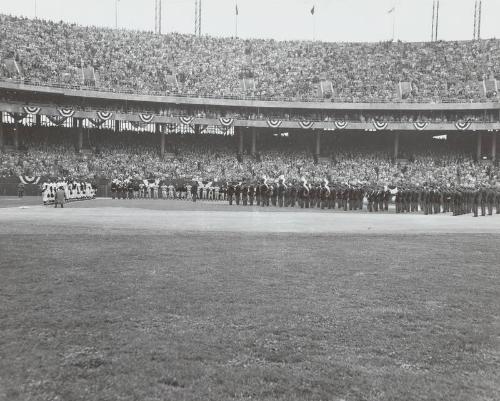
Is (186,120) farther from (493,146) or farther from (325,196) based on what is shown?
(493,146)

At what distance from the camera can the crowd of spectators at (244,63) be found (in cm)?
5091

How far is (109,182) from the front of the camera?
1558 inches

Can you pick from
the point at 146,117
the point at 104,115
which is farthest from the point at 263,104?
the point at 104,115

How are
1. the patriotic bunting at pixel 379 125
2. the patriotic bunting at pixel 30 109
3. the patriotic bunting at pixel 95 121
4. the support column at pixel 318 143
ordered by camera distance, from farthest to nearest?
1. the support column at pixel 318 143
2. the patriotic bunting at pixel 379 125
3. the patriotic bunting at pixel 95 121
4. the patriotic bunting at pixel 30 109

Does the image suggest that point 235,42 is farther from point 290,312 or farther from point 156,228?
point 290,312

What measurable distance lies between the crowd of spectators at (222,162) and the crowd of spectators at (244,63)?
205 inches

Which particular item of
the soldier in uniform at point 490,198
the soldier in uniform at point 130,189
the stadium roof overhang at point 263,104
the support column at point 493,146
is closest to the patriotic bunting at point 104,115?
the stadium roof overhang at point 263,104

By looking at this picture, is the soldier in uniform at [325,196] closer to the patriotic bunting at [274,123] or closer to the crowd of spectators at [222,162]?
the crowd of spectators at [222,162]

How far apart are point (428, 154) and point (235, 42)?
2592 centimetres

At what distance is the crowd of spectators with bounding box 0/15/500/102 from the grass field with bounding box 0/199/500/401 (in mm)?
41348

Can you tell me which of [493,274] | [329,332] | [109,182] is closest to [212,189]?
[109,182]

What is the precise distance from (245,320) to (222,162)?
42.7 metres

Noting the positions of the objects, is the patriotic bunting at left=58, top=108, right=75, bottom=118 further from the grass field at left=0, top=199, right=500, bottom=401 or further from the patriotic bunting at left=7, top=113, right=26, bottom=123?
the grass field at left=0, top=199, right=500, bottom=401

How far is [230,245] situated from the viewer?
13.2m
